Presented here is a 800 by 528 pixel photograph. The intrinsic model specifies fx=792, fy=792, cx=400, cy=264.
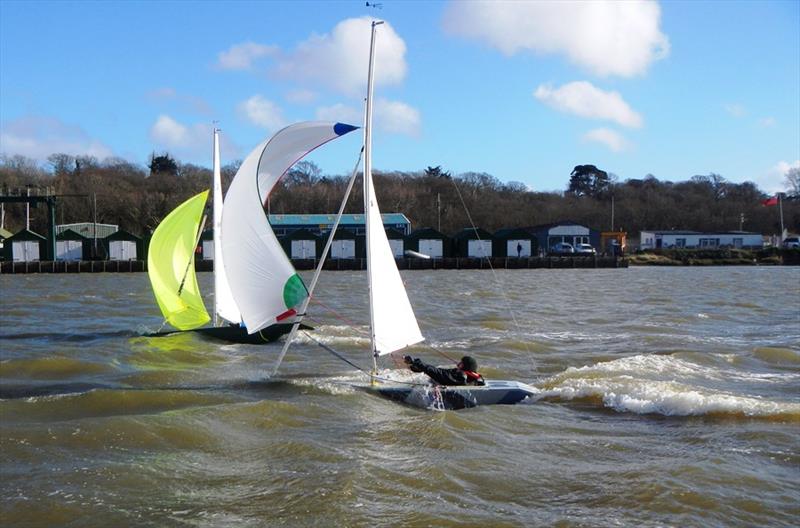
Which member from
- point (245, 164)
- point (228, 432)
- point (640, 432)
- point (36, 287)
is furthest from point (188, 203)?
point (36, 287)

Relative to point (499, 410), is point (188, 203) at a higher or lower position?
higher

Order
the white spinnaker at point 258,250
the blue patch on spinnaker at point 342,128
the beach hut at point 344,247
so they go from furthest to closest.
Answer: the beach hut at point 344,247 < the white spinnaker at point 258,250 < the blue patch on spinnaker at point 342,128

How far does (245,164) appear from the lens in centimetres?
1288

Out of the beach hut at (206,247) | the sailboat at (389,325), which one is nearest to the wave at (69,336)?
the sailboat at (389,325)

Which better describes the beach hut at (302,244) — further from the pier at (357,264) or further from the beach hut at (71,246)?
the beach hut at (71,246)

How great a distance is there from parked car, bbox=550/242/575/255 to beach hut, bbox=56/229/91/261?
42.1 metres

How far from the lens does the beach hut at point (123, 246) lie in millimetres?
65000

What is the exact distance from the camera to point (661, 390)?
13406 mm

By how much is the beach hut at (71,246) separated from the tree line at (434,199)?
Result: 1960cm

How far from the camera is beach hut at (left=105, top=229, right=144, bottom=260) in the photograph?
65000mm

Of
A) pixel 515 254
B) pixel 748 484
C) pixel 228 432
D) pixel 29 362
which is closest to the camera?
pixel 748 484

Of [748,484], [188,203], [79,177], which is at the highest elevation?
[79,177]

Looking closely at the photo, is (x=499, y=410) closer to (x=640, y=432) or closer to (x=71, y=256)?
(x=640, y=432)

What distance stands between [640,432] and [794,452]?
1965 mm
